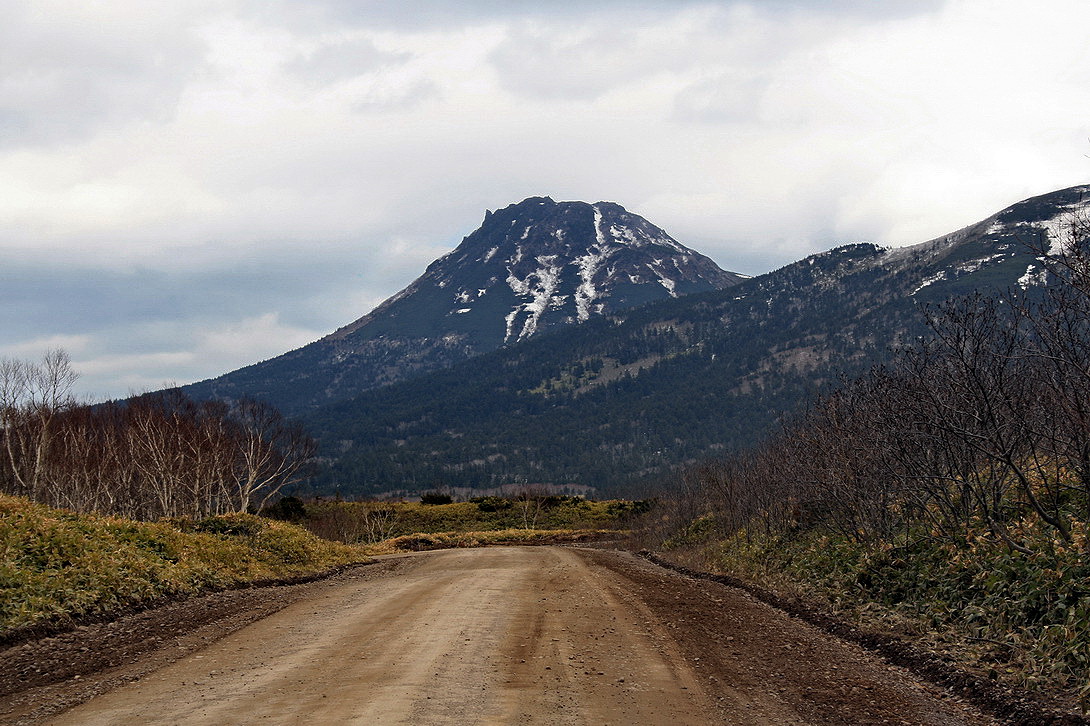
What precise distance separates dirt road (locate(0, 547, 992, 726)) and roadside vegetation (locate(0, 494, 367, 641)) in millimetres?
3320

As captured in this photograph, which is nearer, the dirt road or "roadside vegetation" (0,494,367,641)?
the dirt road

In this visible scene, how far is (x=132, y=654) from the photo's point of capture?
466 inches

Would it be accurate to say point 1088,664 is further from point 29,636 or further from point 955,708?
point 29,636

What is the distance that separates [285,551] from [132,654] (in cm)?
1783

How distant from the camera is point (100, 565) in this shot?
17.2 metres

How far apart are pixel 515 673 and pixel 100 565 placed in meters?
11.6

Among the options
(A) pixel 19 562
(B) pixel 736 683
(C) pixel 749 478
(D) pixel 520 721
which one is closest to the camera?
(D) pixel 520 721

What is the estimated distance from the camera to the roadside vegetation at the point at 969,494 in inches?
458

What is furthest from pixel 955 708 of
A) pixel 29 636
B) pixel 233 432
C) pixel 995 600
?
pixel 233 432

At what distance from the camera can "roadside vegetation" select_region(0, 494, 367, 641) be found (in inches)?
571

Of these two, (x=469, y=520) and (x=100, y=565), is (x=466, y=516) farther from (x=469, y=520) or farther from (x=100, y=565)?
(x=100, y=565)

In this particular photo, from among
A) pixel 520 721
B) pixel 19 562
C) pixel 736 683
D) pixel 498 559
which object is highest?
pixel 19 562

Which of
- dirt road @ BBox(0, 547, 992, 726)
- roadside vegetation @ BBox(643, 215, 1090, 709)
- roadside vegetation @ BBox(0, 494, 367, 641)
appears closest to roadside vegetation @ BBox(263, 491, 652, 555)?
roadside vegetation @ BBox(0, 494, 367, 641)

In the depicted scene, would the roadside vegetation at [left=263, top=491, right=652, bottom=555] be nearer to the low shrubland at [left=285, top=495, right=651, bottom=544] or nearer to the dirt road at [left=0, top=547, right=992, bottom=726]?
the low shrubland at [left=285, top=495, right=651, bottom=544]
